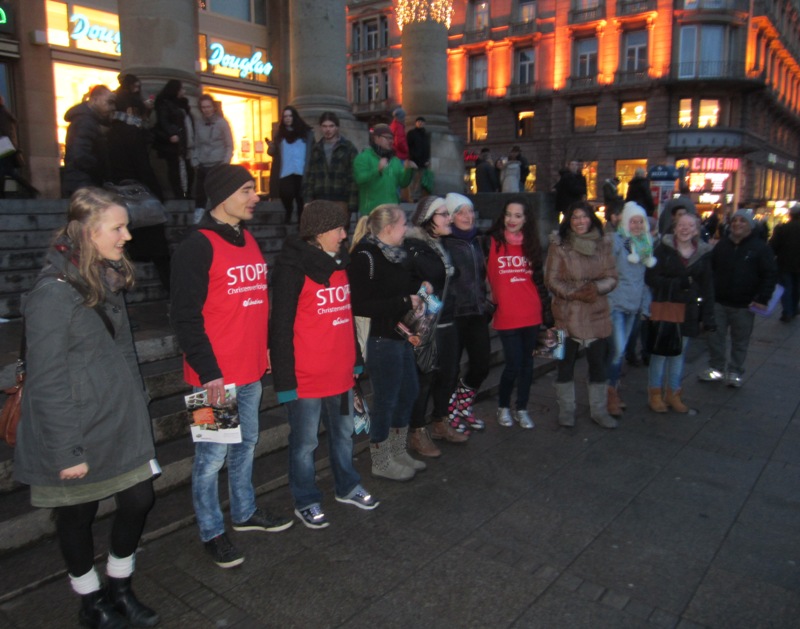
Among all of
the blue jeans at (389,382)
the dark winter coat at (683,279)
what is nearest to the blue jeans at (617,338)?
the dark winter coat at (683,279)

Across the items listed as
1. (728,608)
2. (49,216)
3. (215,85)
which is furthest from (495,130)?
(728,608)

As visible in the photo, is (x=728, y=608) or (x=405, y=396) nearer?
(x=728, y=608)

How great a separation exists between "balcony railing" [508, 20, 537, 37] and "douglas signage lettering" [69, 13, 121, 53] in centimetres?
3107

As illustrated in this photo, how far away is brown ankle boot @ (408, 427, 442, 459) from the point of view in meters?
5.21

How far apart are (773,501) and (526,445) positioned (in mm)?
1845

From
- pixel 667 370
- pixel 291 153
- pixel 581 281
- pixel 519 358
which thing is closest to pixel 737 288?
pixel 667 370

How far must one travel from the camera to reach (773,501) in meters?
4.46

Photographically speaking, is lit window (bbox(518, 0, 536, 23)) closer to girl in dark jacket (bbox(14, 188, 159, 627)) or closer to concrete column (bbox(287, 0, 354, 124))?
concrete column (bbox(287, 0, 354, 124))

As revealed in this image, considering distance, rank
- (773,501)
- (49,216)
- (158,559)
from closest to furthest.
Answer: (158,559) → (773,501) → (49,216)

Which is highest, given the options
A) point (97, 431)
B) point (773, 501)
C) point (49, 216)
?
point (49, 216)

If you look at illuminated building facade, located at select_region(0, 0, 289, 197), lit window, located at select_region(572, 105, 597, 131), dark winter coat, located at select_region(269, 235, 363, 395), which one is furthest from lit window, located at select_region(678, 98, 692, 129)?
dark winter coat, located at select_region(269, 235, 363, 395)

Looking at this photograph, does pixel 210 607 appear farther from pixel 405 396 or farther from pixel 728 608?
pixel 728 608

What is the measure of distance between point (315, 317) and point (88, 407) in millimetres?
1432

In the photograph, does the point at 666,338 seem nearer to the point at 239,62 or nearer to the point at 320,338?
the point at 320,338
